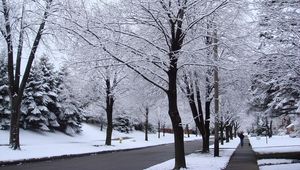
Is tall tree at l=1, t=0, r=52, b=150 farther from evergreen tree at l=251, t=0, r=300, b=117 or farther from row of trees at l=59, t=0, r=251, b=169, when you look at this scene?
evergreen tree at l=251, t=0, r=300, b=117

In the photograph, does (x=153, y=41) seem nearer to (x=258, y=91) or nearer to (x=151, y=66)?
(x=151, y=66)

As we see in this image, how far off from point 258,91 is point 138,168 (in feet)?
24.4

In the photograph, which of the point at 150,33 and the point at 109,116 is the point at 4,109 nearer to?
the point at 109,116

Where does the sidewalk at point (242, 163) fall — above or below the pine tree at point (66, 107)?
below

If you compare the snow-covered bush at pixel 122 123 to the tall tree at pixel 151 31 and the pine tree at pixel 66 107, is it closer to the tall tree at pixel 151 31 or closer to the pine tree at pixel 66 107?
the pine tree at pixel 66 107

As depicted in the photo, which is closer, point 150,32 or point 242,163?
point 150,32

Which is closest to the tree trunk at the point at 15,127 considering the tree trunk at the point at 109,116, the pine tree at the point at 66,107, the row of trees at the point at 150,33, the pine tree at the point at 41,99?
the row of trees at the point at 150,33

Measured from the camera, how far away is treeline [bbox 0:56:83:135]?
43719 millimetres

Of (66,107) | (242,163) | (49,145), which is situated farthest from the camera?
(66,107)

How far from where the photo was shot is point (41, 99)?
151ft

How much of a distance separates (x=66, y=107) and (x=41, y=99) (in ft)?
22.5

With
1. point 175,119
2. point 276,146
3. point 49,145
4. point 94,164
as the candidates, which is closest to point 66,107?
point 49,145

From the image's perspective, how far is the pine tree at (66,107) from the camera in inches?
2052

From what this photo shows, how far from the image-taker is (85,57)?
1478cm
